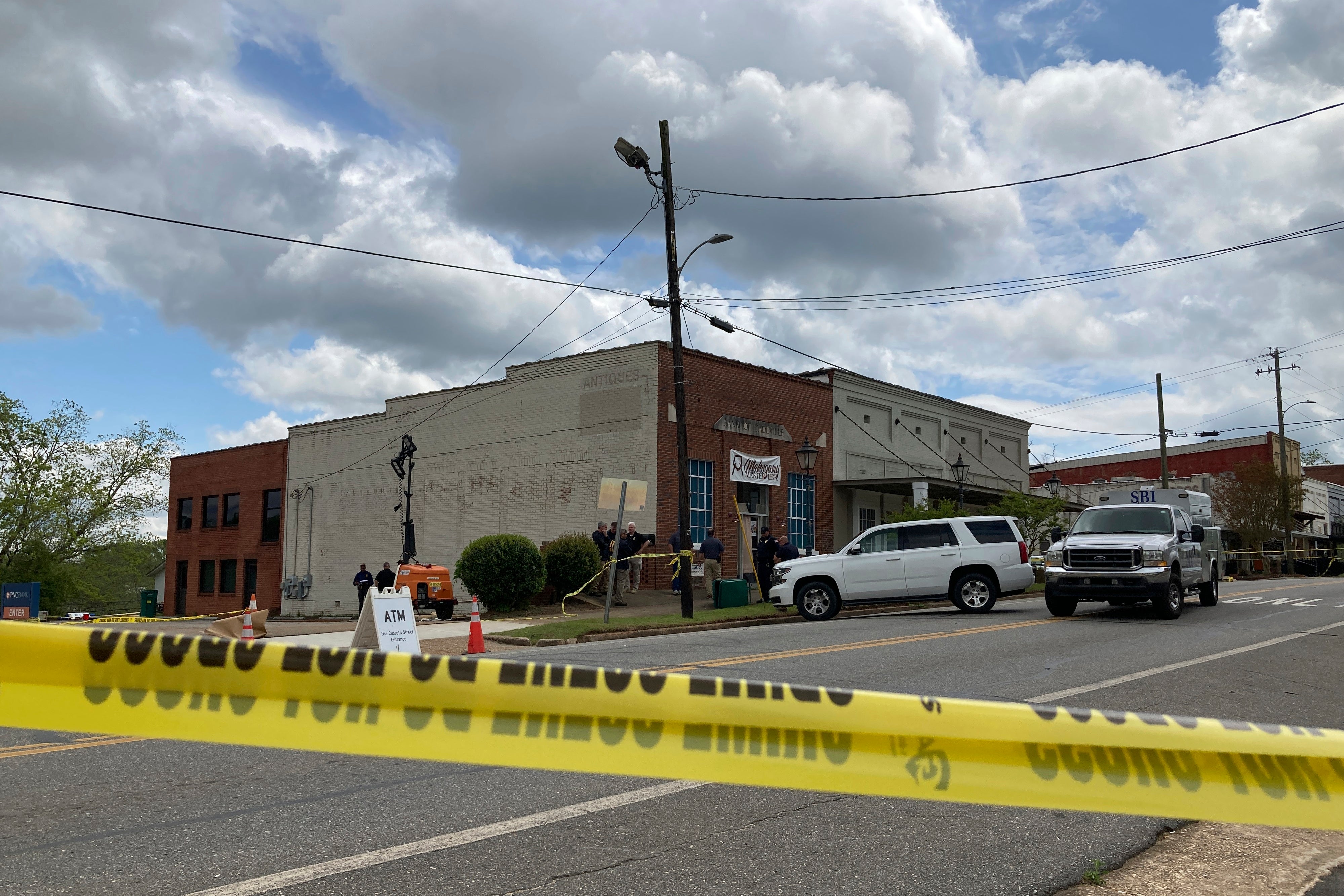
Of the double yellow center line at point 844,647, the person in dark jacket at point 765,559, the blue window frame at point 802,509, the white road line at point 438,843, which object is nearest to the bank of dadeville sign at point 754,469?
the blue window frame at point 802,509

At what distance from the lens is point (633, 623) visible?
17328 mm

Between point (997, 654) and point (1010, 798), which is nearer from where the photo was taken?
point (1010, 798)

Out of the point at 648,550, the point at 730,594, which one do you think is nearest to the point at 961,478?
the point at 648,550

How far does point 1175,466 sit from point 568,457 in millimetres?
55697

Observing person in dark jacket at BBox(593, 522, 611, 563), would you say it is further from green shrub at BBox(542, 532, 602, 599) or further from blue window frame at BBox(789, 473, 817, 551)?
blue window frame at BBox(789, 473, 817, 551)

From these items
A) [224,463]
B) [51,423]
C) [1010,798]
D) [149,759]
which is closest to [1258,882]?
[1010,798]

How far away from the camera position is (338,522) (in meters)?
35.0

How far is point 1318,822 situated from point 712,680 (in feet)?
5.08

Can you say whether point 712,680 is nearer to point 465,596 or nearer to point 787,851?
point 787,851

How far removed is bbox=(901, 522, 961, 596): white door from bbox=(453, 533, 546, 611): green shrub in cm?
827

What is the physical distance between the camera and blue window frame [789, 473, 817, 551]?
2942 cm

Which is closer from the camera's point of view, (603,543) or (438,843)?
(438,843)

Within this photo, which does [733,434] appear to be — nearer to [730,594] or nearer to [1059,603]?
[730,594]

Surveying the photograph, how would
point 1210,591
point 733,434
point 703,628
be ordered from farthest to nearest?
point 733,434 < point 1210,591 < point 703,628
